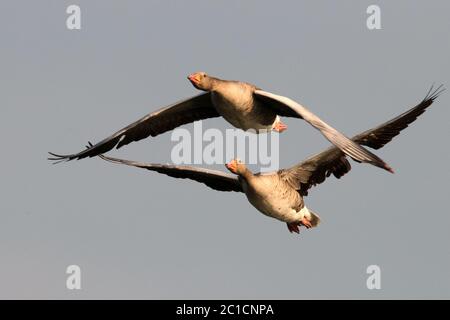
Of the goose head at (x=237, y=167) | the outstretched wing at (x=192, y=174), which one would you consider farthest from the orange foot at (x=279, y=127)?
the outstretched wing at (x=192, y=174)

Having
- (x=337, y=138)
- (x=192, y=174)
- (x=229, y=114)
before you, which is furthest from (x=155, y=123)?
(x=337, y=138)

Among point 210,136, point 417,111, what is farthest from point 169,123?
point 417,111

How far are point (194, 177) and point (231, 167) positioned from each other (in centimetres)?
196

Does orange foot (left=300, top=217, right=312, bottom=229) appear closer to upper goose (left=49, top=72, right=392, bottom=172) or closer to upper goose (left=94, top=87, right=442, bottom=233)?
upper goose (left=94, top=87, right=442, bottom=233)

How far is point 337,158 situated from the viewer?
2319 centimetres

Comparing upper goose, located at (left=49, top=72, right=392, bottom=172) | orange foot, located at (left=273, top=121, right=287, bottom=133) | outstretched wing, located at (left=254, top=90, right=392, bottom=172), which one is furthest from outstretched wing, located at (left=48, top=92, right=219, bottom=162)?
outstretched wing, located at (left=254, top=90, right=392, bottom=172)

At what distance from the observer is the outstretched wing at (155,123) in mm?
24028

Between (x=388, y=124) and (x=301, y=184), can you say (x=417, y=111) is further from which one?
(x=301, y=184)

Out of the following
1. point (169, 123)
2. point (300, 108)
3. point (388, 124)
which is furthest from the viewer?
point (169, 123)

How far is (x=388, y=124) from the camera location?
22875 mm

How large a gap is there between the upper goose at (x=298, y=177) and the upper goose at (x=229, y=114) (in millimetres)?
728

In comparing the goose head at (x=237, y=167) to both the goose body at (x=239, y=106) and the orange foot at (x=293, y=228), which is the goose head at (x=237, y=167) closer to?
the goose body at (x=239, y=106)

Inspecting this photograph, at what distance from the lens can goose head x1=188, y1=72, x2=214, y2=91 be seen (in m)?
22.2

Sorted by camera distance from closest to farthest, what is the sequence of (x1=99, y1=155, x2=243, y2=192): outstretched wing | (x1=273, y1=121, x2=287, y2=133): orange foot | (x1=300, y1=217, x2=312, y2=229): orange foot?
1. (x1=273, y1=121, x2=287, y2=133): orange foot
2. (x1=300, y1=217, x2=312, y2=229): orange foot
3. (x1=99, y1=155, x2=243, y2=192): outstretched wing
